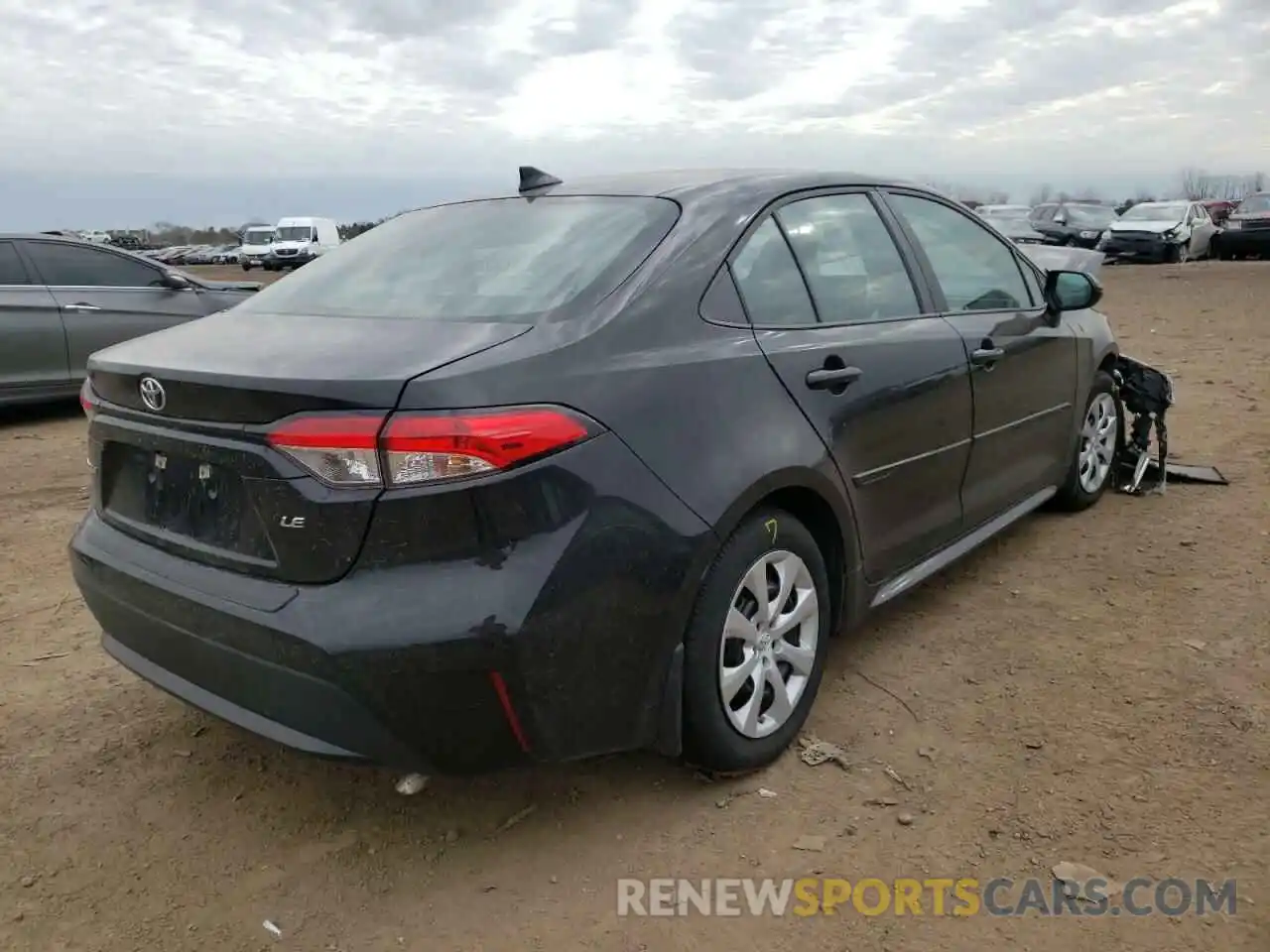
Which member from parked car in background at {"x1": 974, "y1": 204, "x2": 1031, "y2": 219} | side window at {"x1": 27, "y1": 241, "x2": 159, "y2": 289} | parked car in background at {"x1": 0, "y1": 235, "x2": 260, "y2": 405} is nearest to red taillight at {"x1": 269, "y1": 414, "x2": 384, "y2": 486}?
parked car in background at {"x1": 0, "y1": 235, "x2": 260, "y2": 405}

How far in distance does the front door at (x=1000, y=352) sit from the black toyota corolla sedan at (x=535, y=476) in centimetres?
30

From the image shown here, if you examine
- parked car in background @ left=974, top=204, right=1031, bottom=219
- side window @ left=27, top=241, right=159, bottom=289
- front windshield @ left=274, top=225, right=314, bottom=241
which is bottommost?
side window @ left=27, top=241, right=159, bottom=289

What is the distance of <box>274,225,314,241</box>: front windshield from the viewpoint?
41.0 m

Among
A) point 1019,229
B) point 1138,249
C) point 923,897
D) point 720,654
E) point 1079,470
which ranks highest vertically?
point 1019,229

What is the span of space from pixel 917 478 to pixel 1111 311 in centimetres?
1205

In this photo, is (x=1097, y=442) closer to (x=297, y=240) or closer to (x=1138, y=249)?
(x=1138, y=249)

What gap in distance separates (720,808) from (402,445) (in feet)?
4.24

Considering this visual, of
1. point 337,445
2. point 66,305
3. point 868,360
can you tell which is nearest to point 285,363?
point 337,445

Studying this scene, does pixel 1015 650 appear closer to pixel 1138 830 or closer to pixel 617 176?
pixel 1138 830

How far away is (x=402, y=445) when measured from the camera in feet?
6.83

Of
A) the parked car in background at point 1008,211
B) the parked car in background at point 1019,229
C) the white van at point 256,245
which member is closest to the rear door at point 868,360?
the parked car in background at point 1019,229

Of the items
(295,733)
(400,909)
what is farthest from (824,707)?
(295,733)

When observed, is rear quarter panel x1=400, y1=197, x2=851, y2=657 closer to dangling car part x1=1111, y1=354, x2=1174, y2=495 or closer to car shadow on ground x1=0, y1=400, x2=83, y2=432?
dangling car part x1=1111, y1=354, x2=1174, y2=495

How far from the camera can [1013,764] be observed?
2.81m
